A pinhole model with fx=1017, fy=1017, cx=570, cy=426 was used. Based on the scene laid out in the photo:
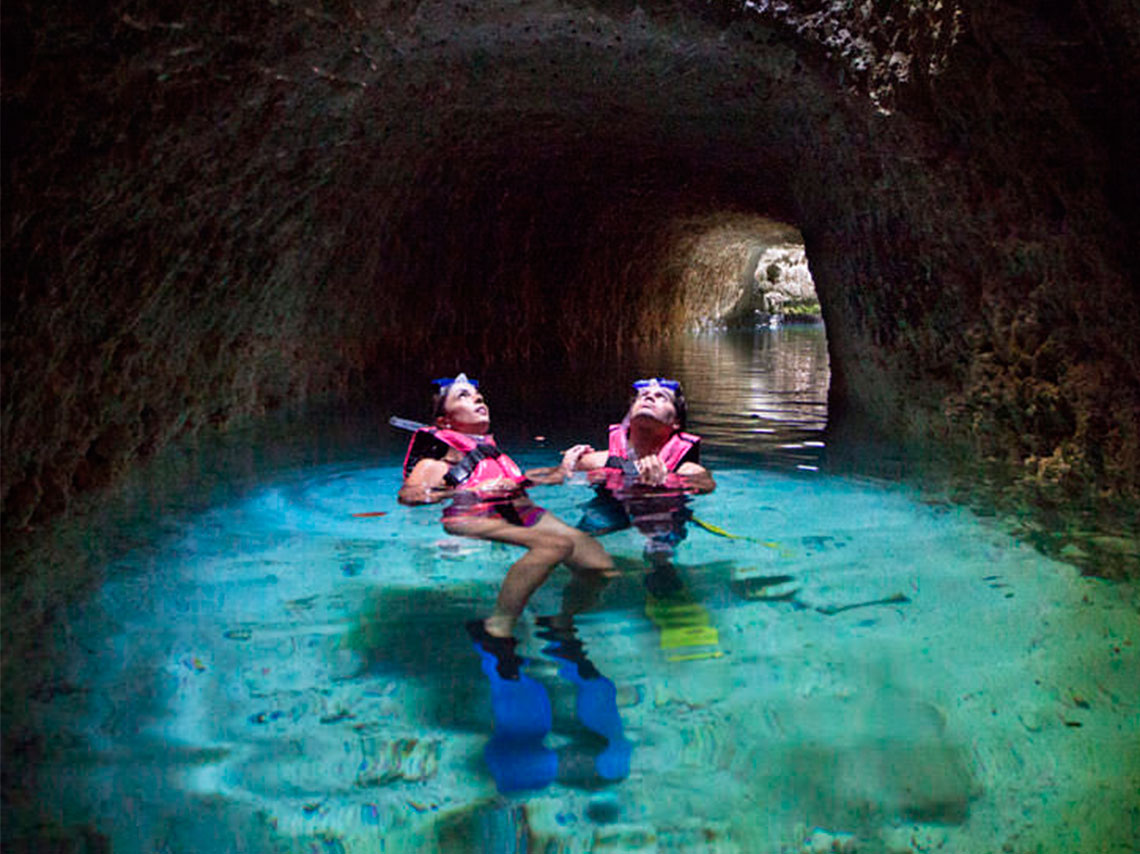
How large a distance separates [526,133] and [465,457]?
6412mm

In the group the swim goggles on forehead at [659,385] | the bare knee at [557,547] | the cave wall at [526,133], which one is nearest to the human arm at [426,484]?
the bare knee at [557,547]

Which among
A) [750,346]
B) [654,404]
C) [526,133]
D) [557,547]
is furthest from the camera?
[750,346]

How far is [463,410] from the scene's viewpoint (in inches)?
187

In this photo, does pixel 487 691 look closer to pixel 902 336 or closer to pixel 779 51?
pixel 779 51

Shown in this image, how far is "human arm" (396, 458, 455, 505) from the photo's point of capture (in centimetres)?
450

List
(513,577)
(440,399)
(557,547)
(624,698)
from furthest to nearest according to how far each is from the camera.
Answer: (440,399), (557,547), (513,577), (624,698)

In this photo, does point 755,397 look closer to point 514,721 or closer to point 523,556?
point 523,556

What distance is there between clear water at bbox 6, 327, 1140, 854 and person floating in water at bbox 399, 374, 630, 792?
0.05 metres

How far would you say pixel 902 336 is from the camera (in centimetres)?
745

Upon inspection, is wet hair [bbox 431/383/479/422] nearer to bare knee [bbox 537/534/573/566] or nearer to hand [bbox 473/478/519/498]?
hand [bbox 473/478/519/498]

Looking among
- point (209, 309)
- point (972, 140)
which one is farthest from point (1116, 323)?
point (209, 309)

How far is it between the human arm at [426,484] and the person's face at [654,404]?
92 cm

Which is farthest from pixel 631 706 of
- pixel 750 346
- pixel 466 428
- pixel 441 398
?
pixel 750 346

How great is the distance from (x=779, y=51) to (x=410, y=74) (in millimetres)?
2404
